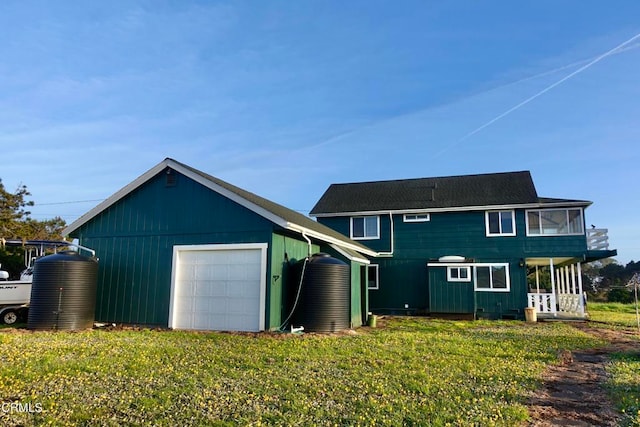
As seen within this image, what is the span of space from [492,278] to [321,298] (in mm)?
10149

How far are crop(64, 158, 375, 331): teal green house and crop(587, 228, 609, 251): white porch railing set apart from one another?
11.0m

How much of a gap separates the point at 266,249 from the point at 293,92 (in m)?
8.25

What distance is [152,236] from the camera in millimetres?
12828

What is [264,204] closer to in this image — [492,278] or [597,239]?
[492,278]

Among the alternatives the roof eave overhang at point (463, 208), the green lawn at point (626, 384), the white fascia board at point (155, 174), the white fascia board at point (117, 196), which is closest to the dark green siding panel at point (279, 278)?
the white fascia board at point (155, 174)

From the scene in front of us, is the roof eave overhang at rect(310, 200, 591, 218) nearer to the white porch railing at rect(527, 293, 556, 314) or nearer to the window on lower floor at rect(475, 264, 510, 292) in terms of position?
the window on lower floor at rect(475, 264, 510, 292)

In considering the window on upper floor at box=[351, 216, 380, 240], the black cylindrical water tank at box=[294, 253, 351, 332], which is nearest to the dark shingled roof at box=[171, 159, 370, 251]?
the black cylindrical water tank at box=[294, 253, 351, 332]

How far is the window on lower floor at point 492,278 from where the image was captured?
18.3 metres

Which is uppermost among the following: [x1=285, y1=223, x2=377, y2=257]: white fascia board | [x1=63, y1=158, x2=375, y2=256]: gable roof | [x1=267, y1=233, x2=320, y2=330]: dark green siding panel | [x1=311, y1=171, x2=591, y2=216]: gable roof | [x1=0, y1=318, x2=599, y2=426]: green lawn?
[x1=311, y1=171, x2=591, y2=216]: gable roof

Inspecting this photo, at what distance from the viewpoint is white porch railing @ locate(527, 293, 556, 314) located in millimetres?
18094

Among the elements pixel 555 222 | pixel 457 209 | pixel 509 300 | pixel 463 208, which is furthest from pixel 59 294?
pixel 555 222

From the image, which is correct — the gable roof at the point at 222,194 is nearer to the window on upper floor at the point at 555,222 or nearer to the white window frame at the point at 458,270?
the white window frame at the point at 458,270

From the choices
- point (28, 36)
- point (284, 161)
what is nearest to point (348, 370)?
point (28, 36)

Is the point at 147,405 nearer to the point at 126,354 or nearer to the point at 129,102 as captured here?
the point at 126,354
